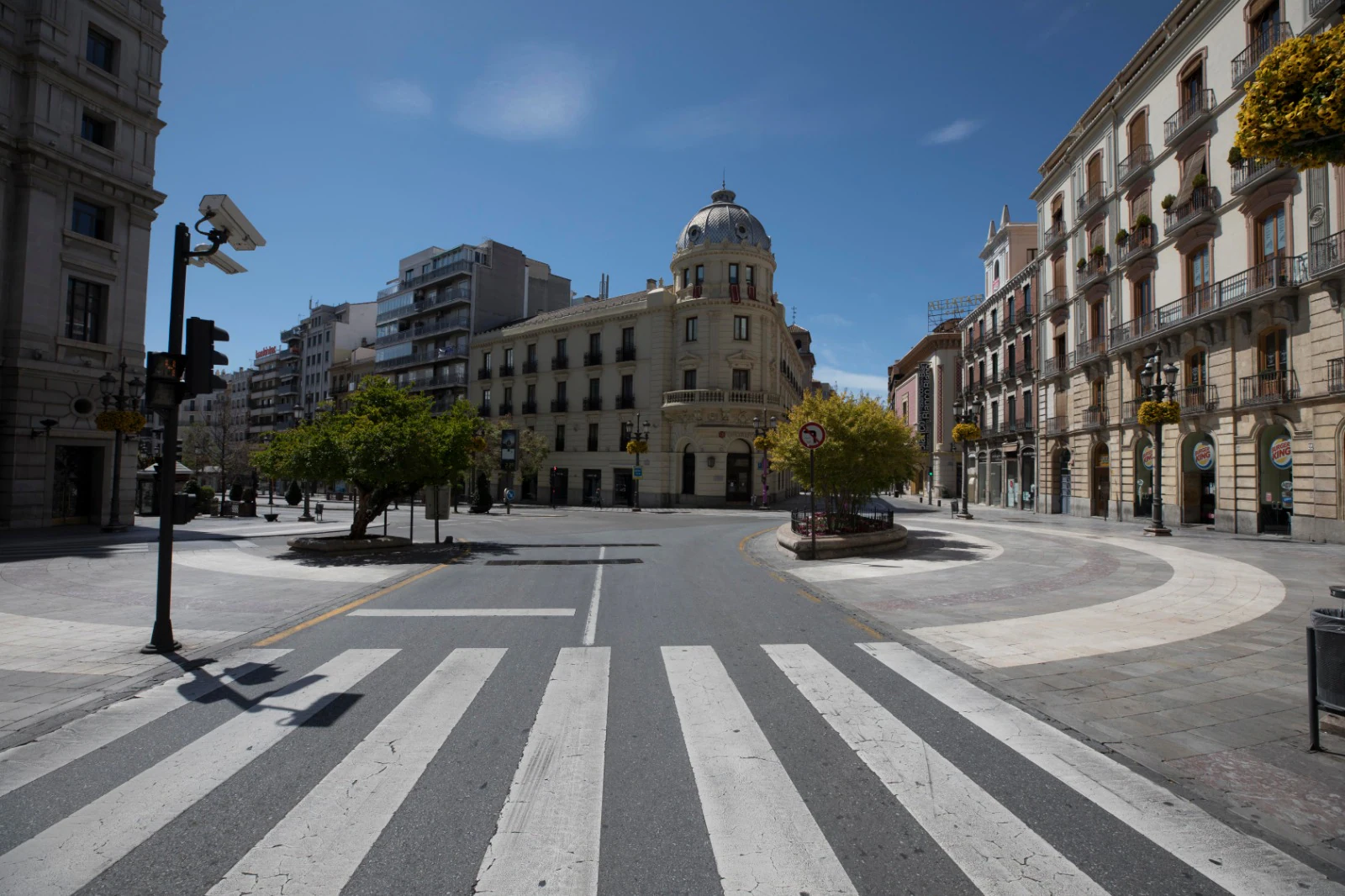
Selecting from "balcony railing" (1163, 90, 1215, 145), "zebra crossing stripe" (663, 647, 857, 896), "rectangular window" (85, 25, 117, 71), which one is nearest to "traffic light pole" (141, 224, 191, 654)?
"zebra crossing stripe" (663, 647, 857, 896)

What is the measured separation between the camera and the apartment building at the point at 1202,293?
18.5 m

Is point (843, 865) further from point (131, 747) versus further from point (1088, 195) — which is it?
point (1088, 195)

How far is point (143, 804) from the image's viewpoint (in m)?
3.55

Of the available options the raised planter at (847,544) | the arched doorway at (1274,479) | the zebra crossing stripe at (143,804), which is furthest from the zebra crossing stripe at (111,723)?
the arched doorway at (1274,479)

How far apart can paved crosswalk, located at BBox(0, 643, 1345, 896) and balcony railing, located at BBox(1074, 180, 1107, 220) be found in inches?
1247

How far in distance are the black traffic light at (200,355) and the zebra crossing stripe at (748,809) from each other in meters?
5.86

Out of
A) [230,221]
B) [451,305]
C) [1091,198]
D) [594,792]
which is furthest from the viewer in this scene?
[451,305]

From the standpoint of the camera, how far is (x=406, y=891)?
2787 millimetres

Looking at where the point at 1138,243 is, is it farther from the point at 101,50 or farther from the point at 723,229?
the point at 101,50

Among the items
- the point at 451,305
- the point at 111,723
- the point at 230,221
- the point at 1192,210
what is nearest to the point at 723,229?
the point at 1192,210

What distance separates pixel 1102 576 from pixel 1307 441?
1265 cm

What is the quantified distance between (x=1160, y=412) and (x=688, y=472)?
90.0ft

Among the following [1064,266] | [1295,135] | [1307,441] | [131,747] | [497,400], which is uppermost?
[1064,266]

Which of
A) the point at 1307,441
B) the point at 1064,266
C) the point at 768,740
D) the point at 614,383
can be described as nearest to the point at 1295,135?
the point at 768,740
